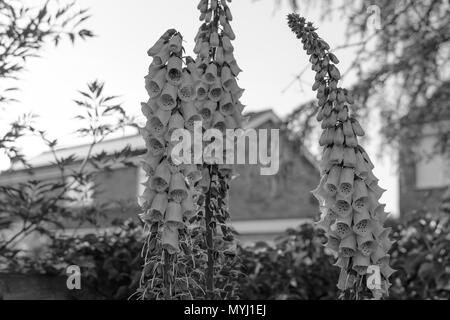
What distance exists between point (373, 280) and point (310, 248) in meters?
2.96

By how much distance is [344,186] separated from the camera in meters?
2.51

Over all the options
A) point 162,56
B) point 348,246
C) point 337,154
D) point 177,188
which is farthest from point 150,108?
→ point 348,246

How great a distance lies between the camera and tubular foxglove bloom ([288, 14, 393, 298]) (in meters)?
2.48

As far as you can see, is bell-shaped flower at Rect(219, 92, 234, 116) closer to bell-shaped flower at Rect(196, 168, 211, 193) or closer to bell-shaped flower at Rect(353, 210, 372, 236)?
bell-shaped flower at Rect(196, 168, 211, 193)

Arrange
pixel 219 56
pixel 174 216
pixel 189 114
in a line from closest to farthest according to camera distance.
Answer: pixel 174 216
pixel 189 114
pixel 219 56

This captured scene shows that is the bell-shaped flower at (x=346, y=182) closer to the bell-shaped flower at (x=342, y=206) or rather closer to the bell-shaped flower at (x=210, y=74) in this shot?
the bell-shaped flower at (x=342, y=206)

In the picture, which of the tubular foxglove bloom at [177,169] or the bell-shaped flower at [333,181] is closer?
the tubular foxglove bloom at [177,169]

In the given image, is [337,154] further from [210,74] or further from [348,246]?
[210,74]

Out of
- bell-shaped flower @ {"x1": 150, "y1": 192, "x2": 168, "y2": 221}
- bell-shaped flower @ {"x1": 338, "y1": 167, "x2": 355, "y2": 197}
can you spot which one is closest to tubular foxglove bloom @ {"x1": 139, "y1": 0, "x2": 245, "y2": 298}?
bell-shaped flower @ {"x1": 150, "y1": 192, "x2": 168, "y2": 221}

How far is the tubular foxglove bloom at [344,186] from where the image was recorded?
8.13 feet

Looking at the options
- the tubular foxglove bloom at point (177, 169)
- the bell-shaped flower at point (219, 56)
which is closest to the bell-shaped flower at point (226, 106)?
the tubular foxglove bloom at point (177, 169)

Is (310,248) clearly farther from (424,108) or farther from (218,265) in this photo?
(424,108)

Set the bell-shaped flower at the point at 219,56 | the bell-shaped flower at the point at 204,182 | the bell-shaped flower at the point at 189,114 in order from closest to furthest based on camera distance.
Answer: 1. the bell-shaped flower at the point at 189,114
2. the bell-shaped flower at the point at 204,182
3. the bell-shaped flower at the point at 219,56

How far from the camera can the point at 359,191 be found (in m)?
2.49
